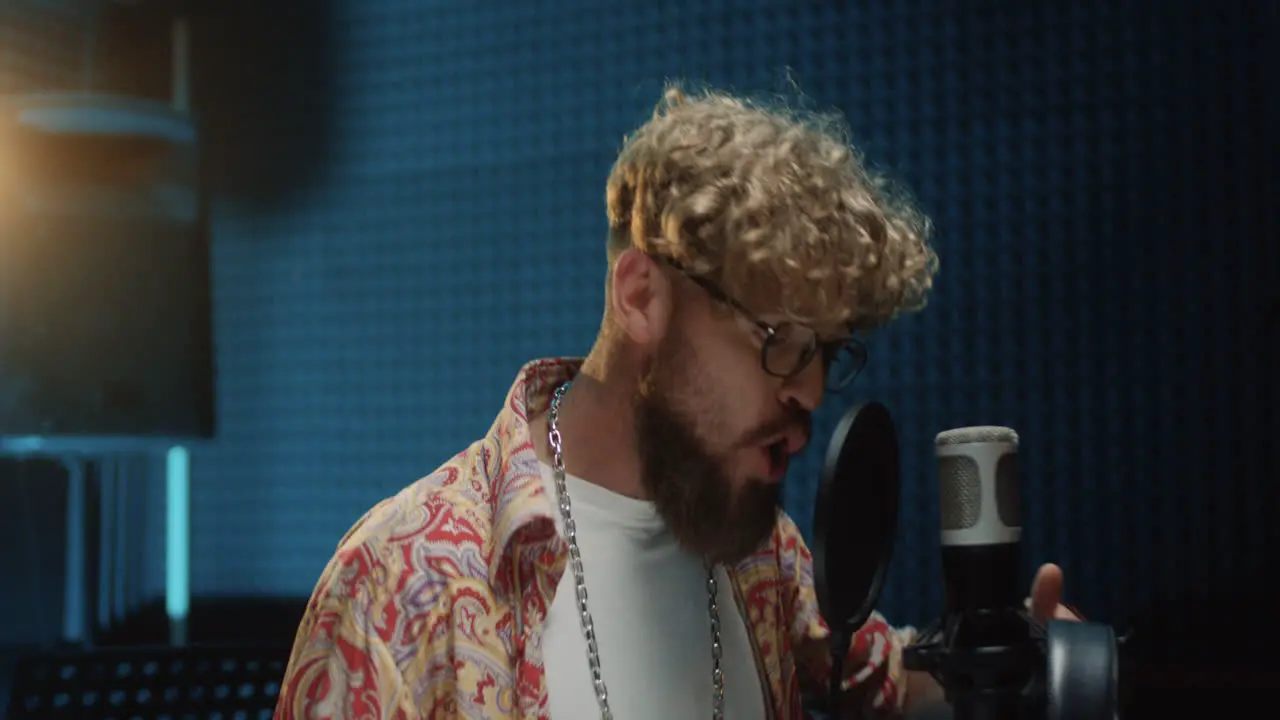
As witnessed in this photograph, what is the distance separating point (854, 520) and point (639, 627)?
0.32m

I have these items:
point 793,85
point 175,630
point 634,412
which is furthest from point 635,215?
point 175,630

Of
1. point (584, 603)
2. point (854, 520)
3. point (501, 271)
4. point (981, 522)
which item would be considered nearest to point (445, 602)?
point (584, 603)

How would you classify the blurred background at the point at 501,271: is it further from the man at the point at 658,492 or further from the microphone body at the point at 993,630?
the microphone body at the point at 993,630

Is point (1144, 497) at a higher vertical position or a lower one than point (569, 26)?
lower

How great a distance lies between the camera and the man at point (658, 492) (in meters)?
1.12

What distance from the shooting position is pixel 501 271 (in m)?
1.89

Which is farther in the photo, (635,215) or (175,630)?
(175,630)

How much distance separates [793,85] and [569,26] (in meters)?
0.37

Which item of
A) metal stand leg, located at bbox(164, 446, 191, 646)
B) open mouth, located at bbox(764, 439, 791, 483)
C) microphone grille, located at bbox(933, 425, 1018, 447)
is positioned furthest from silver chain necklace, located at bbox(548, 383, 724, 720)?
metal stand leg, located at bbox(164, 446, 191, 646)

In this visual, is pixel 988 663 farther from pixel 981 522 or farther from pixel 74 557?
pixel 74 557

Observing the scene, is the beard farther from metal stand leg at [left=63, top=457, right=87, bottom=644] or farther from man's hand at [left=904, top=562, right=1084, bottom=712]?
metal stand leg at [left=63, top=457, right=87, bottom=644]

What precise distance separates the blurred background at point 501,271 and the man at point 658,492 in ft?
1.41

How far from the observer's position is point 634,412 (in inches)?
49.4

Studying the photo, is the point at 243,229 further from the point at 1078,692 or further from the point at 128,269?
the point at 1078,692
